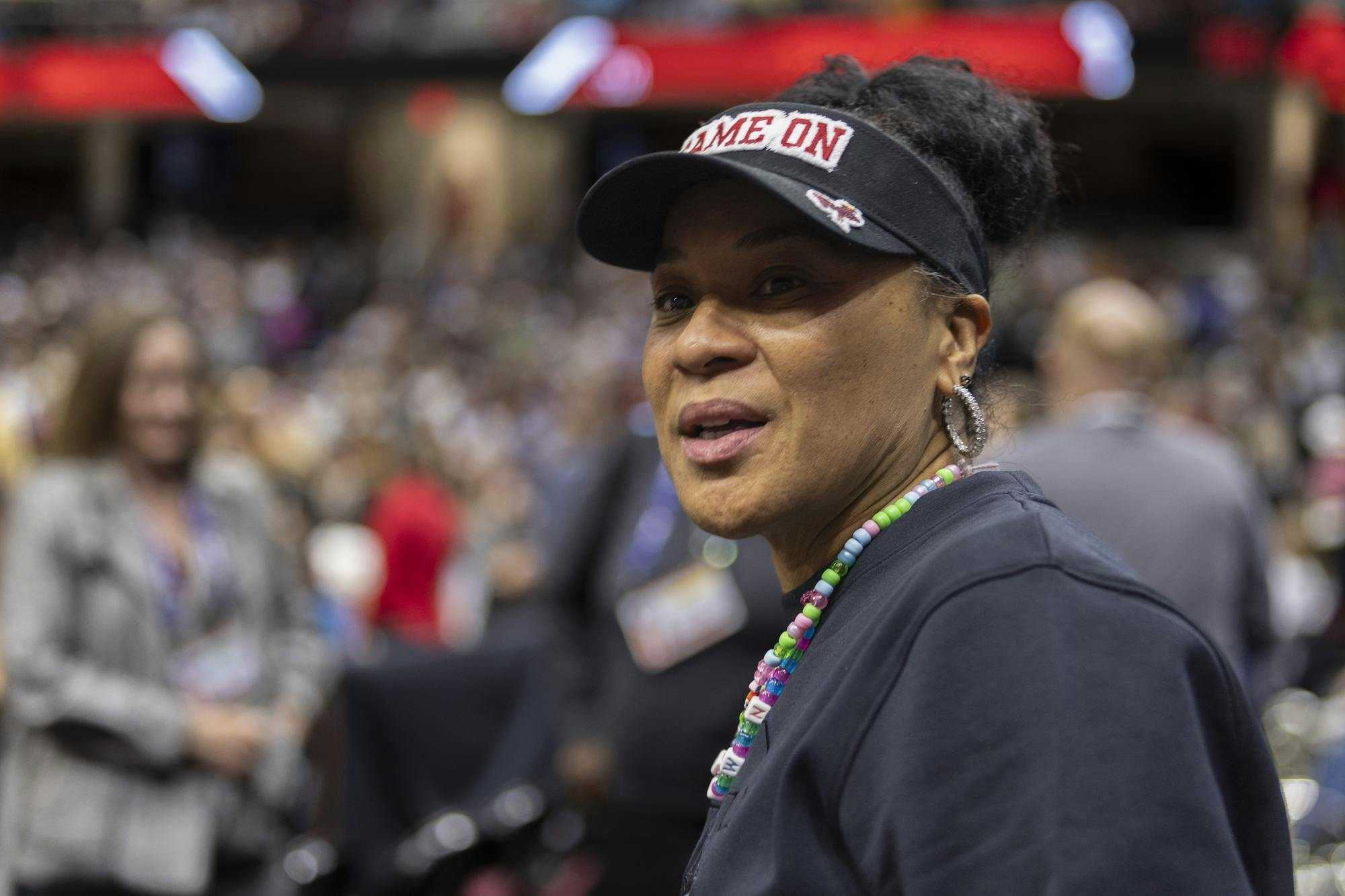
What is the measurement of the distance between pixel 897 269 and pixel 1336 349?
11927 mm

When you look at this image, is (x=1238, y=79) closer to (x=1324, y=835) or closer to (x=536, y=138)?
(x=536, y=138)

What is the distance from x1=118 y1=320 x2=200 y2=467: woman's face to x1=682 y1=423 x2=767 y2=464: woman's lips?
2.04m

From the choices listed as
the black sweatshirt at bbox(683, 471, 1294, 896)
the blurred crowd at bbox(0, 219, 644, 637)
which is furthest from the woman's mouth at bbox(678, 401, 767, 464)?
the blurred crowd at bbox(0, 219, 644, 637)

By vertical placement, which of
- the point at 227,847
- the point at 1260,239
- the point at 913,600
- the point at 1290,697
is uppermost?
the point at 913,600

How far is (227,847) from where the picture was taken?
3.05m

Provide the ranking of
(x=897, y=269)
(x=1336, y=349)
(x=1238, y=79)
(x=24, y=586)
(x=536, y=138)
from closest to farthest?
(x=897, y=269) → (x=24, y=586) → (x=1336, y=349) → (x=1238, y=79) → (x=536, y=138)

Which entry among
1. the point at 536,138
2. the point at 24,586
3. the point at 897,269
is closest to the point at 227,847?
the point at 24,586

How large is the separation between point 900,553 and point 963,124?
402 millimetres

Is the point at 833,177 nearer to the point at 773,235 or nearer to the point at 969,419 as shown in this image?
the point at 773,235

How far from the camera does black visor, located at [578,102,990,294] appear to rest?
4.02 feet

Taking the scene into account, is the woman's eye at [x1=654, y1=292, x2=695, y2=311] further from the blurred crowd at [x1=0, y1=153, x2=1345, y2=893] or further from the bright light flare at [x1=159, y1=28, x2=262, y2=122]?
the bright light flare at [x1=159, y1=28, x2=262, y2=122]

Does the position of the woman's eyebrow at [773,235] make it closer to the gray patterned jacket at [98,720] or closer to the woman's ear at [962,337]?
the woman's ear at [962,337]

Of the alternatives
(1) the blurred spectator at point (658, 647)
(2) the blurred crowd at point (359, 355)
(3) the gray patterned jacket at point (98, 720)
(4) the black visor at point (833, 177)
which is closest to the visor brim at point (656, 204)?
(4) the black visor at point (833, 177)

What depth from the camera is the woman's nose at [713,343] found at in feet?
4.29
